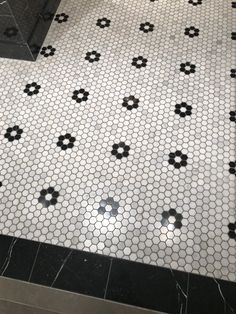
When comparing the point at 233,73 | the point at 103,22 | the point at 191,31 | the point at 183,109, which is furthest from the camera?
the point at 103,22

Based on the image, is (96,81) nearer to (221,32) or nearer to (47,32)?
(47,32)

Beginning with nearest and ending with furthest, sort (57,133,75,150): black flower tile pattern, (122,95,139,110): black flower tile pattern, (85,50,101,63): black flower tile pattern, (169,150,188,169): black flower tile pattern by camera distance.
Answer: (169,150,188,169): black flower tile pattern
(57,133,75,150): black flower tile pattern
(122,95,139,110): black flower tile pattern
(85,50,101,63): black flower tile pattern

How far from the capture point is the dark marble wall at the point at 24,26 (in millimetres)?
2254

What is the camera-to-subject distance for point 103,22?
9.04ft

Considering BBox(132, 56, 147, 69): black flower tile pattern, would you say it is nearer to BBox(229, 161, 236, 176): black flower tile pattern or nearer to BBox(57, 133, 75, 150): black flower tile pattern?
BBox(57, 133, 75, 150): black flower tile pattern

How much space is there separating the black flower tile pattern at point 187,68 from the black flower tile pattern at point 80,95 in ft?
2.55

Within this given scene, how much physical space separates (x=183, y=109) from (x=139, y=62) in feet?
1.87

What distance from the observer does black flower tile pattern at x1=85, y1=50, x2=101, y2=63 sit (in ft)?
8.41

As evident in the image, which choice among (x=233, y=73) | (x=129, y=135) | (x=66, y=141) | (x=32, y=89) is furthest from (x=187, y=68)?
(x=32, y=89)

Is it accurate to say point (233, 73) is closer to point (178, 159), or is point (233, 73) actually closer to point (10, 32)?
point (178, 159)

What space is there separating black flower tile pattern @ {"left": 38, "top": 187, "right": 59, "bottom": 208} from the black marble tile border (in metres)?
0.26

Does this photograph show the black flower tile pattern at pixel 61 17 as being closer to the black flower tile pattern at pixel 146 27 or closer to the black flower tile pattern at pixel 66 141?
the black flower tile pattern at pixel 146 27

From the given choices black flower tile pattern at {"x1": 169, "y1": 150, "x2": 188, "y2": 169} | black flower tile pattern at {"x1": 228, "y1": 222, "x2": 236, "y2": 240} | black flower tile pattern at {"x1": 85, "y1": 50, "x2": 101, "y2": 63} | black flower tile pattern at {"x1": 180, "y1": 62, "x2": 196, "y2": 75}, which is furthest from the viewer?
black flower tile pattern at {"x1": 85, "y1": 50, "x2": 101, "y2": 63}

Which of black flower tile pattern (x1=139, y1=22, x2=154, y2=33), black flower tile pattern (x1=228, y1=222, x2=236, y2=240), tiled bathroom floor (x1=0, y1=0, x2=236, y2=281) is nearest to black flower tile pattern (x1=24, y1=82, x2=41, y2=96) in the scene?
tiled bathroom floor (x1=0, y1=0, x2=236, y2=281)
